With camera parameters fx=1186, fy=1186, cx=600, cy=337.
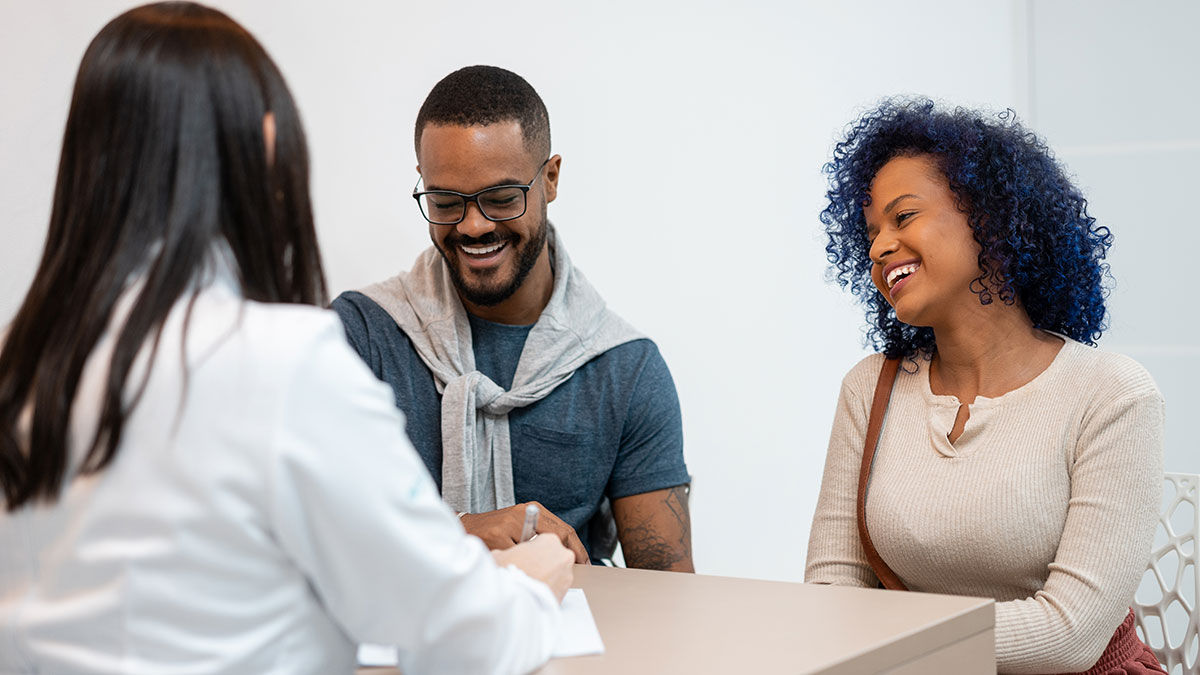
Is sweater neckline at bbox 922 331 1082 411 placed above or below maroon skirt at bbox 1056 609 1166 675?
above

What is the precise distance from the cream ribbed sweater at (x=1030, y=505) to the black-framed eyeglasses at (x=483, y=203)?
0.71 metres

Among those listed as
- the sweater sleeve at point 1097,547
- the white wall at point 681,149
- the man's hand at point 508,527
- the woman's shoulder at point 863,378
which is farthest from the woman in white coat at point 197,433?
the woman's shoulder at point 863,378

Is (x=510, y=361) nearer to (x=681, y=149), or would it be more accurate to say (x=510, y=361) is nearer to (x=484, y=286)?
(x=484, y=286)

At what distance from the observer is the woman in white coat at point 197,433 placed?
786 mm

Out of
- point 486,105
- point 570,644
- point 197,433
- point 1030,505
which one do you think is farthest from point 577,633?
point 486,105

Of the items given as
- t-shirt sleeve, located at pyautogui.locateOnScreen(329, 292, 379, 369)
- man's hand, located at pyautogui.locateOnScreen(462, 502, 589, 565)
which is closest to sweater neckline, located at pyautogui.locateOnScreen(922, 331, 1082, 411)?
man's hand, located at pyautogui.locateOnScreen(462, 502, 589, 565)

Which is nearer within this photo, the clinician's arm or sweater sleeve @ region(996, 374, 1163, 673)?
the clinician's arm

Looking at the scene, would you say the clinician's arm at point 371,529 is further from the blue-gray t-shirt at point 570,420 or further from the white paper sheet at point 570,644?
the blue-gray t-shirt at point 570,420

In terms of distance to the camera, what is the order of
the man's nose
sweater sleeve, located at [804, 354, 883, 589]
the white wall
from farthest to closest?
the white wall < the man's nose < sweater sleeve, located at [804, 354, 883, 589]

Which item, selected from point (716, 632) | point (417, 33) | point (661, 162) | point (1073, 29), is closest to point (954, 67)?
point (1073, 29)

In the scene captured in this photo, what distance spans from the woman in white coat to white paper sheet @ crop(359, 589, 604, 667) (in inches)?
6.8

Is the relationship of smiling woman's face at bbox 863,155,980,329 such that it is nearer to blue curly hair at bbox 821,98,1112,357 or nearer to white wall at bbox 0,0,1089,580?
blue curly hair at bbox 821,98,1112,357

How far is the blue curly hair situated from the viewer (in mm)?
1813

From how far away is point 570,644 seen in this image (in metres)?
1.09
